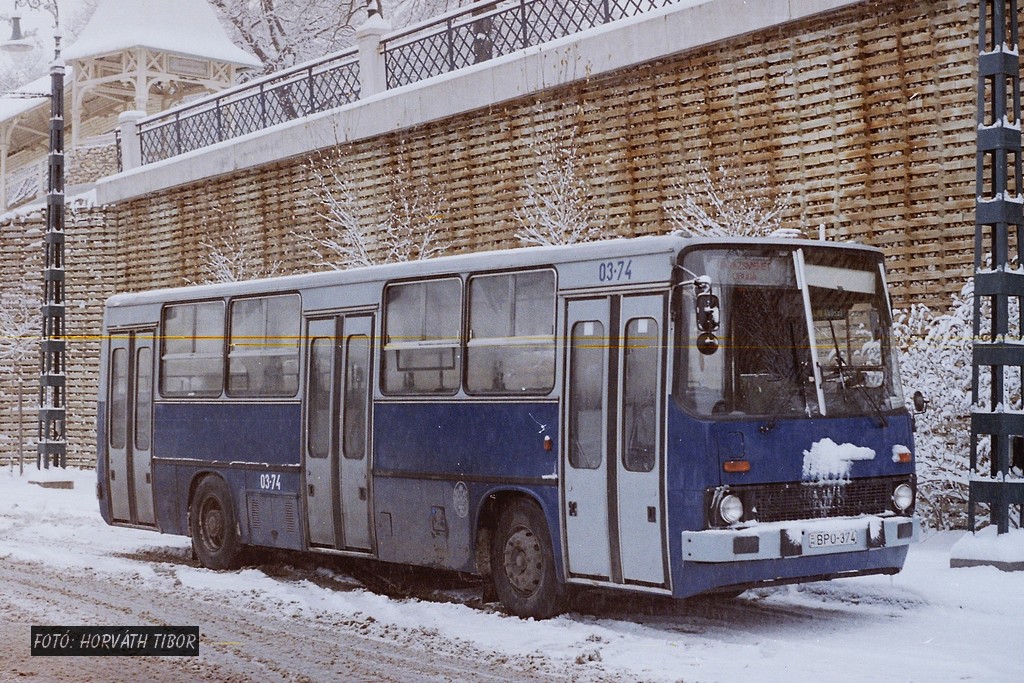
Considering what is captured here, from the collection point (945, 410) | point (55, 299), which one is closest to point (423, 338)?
point (945, 410)

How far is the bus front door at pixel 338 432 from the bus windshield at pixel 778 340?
3770 millimetres

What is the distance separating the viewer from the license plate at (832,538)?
1027 centimetres

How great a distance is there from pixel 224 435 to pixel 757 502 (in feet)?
21.3

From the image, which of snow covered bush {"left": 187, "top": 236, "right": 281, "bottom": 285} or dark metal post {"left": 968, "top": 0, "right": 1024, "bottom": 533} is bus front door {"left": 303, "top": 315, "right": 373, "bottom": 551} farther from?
snow covered bush {"left": 187, "top": 236, "right": 281, "bottom": 285}

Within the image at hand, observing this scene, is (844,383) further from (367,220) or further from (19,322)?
(19,322)

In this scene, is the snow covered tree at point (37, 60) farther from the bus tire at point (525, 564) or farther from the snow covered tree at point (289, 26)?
the bus tire at point (525, 564)

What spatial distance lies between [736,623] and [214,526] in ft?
20.6

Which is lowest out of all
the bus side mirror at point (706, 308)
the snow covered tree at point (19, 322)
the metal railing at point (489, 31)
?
the bus side mirror at point (706, 308)

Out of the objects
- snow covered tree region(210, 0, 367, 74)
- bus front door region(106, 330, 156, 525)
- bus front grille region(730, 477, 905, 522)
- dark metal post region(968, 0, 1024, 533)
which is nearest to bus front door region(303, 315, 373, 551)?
bus front door region(106, 330, 156, 525)

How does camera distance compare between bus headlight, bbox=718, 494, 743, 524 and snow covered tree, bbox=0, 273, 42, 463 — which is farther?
snow covered tree, bbox=0, 273, 42, 463

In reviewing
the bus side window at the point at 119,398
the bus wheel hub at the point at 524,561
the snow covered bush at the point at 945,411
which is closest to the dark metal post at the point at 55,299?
the bus side window at the point at 119,398

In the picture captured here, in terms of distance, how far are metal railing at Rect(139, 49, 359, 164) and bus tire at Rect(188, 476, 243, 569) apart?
10.3m

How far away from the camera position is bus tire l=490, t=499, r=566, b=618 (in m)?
11.2

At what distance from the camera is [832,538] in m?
10.4
